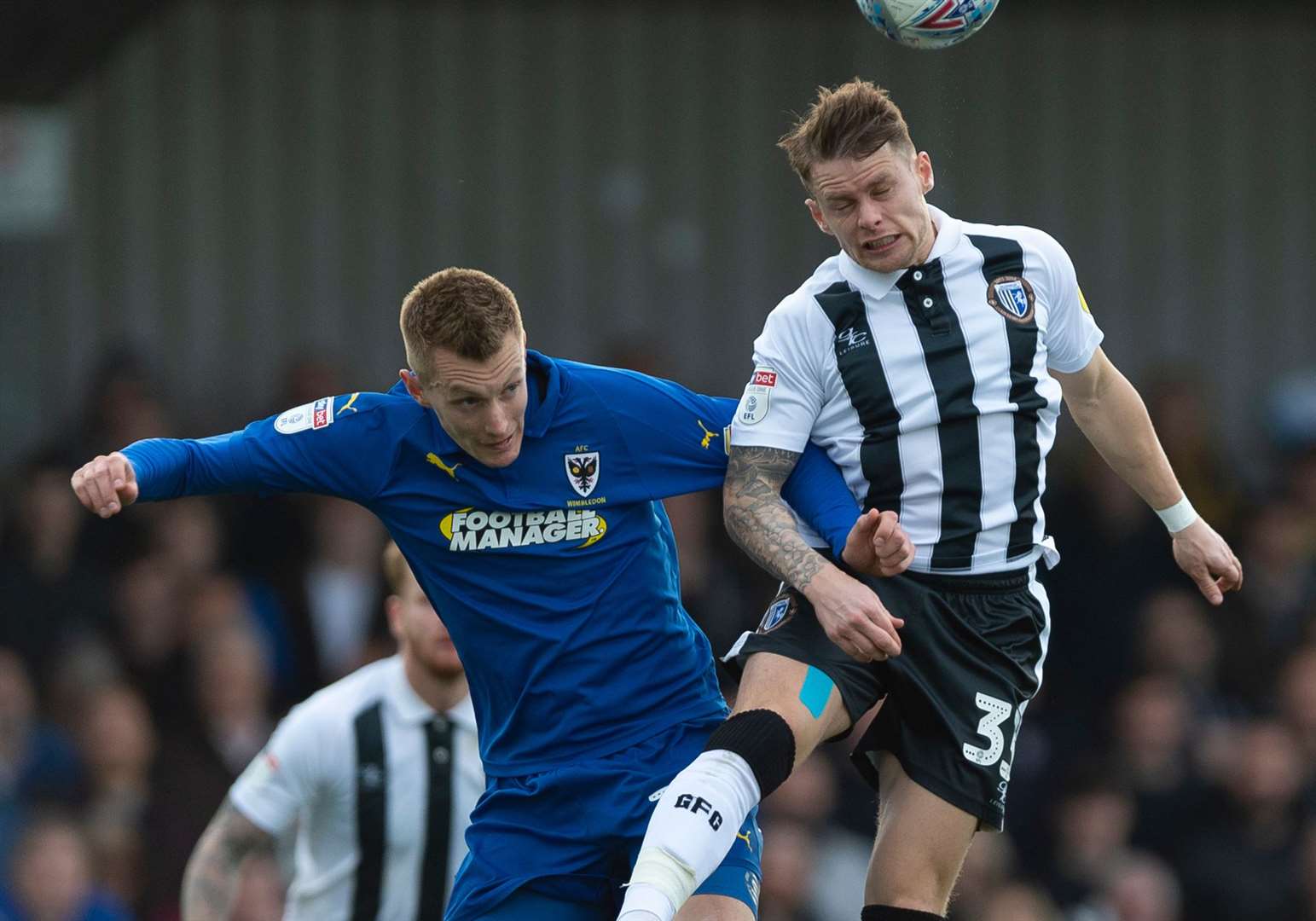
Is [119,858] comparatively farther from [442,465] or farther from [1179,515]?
[1179,515]

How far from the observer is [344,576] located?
9.63 meters

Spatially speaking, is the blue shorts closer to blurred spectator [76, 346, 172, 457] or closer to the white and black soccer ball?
the white and black soccer ball

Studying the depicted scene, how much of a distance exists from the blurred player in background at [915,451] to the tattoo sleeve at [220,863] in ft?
6.59

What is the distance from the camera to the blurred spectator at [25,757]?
8.30m

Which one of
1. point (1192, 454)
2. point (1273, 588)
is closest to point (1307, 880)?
point (1273, 588)

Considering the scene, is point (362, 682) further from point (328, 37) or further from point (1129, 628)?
point (328, 37)

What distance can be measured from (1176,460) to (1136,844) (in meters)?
2.31

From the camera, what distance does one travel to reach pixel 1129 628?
34.2 feet

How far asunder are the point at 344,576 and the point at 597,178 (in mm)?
3530

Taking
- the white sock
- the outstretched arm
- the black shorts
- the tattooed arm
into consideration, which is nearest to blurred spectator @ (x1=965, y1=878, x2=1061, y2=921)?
the outstretched arm

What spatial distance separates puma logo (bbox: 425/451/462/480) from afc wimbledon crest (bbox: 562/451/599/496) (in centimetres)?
27

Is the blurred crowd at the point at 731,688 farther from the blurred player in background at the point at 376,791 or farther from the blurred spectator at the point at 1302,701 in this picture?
the blurred player in background at the point at 376,791

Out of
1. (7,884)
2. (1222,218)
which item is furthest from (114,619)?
(1222,218)

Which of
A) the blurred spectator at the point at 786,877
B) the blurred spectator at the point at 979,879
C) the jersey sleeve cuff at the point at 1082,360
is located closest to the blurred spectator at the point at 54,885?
the blurred spectator at the point at 786,877
